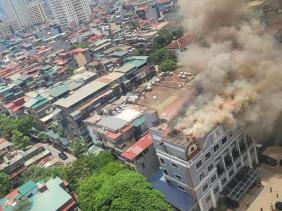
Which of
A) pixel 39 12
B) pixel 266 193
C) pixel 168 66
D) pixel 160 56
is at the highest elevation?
pixel 168 66

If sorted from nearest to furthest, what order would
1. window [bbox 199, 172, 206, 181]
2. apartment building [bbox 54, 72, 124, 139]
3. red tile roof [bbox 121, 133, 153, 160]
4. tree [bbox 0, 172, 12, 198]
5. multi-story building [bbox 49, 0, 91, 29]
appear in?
window [bbox 199, 172, 206, 181], red tile roof [bbox 121, 133, 153, 160], tree [bbox 0, 172, 12, 198], apartment building [bbox 54, 72, 124, 139], multi-story building [bbox 49, 0, 91, 29]

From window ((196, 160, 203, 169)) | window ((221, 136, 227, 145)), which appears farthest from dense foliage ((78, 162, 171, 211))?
window ((221, 136, 227, 145))

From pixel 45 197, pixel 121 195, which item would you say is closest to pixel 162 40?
pixel 45 197

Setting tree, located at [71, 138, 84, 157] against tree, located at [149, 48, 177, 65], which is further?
tree, located at [149, 48, 177, 65]

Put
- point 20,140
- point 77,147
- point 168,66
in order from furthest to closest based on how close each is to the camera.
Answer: point 168,66 → point 20,140 → point 77,147

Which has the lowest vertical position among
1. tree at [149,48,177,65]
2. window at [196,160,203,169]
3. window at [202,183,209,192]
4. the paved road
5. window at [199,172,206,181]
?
the paved road

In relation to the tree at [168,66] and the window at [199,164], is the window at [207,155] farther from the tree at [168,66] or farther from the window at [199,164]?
the tree at [168,66]

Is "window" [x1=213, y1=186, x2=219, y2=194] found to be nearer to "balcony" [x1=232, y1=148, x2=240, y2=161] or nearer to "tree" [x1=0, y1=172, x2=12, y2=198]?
"balcony" [x1=232, y1=148, x2=240, y2=161]

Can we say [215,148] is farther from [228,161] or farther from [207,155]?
[228,161]
